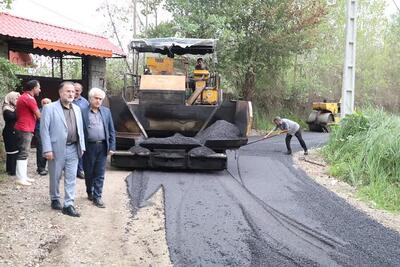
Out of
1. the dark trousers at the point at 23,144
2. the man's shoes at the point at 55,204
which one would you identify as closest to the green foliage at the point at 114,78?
the dark trousers at the point at 23,144

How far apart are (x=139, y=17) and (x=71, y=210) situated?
22.8 m

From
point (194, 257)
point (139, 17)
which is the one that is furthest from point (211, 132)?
point (139, 17)

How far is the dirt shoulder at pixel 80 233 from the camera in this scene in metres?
4.29

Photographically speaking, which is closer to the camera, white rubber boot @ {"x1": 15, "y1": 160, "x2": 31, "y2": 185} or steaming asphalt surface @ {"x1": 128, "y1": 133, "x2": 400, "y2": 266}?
steaming asphalt surface @ {"x1": 128, "y1": 133, "x2": 400, "y2": 266}

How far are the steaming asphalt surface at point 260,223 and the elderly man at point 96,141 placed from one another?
23.2 inches

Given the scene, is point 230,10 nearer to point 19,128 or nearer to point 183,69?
point 183,69

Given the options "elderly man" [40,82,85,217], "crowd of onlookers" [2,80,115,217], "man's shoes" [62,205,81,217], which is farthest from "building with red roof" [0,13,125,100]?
"man's shoes" [62,205,81,217]

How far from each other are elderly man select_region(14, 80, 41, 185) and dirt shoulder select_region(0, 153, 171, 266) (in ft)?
1.40

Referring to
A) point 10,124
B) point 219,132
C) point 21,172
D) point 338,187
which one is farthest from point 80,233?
point 338,187

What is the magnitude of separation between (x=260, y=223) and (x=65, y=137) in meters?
2.47

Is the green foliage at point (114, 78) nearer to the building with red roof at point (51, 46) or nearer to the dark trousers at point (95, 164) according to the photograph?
the building with red roof at point (51, 46)

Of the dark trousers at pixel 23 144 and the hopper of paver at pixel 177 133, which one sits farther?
the hopper of paver at pixel 177 133

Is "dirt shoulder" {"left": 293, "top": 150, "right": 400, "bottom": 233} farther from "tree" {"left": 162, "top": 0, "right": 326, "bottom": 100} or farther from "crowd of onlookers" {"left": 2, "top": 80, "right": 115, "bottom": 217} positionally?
"tree" {"left": 162, "top": 0, "right": 326, "bottom": 100}

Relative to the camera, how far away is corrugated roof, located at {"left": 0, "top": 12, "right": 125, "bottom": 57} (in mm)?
10289
